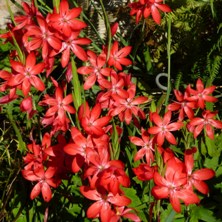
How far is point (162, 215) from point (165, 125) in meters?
0.32

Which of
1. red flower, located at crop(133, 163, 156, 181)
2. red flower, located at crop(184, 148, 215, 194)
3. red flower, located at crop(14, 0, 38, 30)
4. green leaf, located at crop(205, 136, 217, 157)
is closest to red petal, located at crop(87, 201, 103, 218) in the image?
red flower, located at crop(133, 163, 156, 181)

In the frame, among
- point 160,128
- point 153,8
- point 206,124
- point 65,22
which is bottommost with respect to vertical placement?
point 206,124

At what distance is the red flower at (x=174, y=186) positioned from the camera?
39.7 inches

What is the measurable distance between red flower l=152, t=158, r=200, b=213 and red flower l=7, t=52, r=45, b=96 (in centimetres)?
43

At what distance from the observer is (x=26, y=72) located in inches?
46.1

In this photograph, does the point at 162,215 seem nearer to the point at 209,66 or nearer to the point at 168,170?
the point at 168,170

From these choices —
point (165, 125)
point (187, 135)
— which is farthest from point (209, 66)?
point (165, 125)

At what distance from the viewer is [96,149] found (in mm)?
1076

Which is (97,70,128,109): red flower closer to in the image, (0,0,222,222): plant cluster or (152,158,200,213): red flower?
(0,0,222,222): plant cluster

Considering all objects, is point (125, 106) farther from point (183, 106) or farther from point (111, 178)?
point (111, 178)

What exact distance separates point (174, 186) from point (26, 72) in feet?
1.62

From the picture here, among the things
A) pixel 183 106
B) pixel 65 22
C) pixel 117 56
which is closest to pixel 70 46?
pixel 65 22

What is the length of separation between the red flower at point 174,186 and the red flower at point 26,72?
43 cm

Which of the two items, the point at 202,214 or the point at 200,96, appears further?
the point at 200,96
